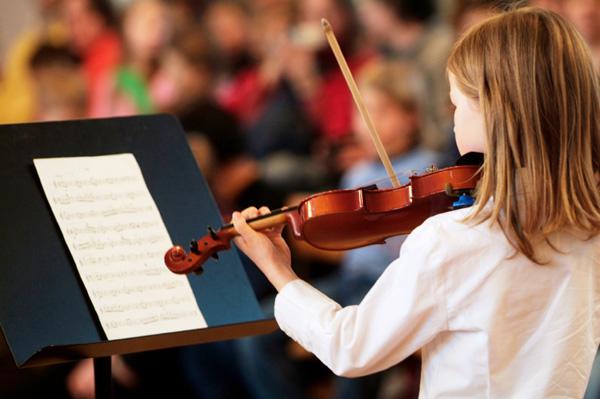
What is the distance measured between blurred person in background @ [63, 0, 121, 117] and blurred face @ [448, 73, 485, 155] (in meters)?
3.59

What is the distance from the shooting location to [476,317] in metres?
1.50

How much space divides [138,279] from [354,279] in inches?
87.0

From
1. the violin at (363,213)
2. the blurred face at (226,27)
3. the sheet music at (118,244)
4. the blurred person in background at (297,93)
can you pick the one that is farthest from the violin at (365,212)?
the blurred face at (226,27)

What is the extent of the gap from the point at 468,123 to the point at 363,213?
0.27m

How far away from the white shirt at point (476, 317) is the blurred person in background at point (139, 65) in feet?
11.5

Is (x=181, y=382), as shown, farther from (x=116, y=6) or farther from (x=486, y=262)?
(x=486, y=262)

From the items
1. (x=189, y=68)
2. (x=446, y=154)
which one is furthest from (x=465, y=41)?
(x=189, y=68)

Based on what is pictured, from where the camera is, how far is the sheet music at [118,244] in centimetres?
202

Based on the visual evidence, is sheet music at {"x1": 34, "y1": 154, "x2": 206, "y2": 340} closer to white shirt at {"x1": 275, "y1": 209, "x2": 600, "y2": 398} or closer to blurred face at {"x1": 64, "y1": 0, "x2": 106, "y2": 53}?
white shirt at {"x1": 275, "y1": 209, "x2": 600, "y2": 398}

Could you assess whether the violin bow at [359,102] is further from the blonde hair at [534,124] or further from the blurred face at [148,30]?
the blurred face at [148,30]

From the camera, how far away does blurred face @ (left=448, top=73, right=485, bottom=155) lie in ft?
5.09

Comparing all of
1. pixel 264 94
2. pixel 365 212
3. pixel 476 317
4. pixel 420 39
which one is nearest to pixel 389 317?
pixel 476 317

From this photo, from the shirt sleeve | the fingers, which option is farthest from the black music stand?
the shirt sleeve

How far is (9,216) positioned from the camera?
201cm
